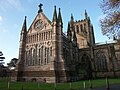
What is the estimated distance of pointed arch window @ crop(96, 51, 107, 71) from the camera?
160ft

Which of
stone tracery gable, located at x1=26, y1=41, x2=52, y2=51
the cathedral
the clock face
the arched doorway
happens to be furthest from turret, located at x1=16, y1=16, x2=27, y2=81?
the arched doorway

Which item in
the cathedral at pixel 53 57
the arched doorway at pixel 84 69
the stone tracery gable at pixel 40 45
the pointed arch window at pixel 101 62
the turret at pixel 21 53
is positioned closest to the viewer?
the cathedral at pixel 53 57

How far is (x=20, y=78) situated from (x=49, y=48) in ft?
37.9

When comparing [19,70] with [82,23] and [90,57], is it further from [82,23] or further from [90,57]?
[82,23]

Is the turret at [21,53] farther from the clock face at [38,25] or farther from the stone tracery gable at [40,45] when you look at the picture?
the clock face at [38,25]

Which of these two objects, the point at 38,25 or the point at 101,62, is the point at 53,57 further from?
the point at 101,62

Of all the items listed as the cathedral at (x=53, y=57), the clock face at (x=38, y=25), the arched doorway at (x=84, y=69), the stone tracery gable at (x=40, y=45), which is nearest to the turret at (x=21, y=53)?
the cathedral at (x=53, y=57)

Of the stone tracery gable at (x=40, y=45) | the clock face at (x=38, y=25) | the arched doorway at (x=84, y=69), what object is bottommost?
the arched doorway at (x=84, y=69)

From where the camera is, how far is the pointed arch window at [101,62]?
48875mm

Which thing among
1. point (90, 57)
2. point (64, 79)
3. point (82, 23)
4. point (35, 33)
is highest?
point (82, 23)

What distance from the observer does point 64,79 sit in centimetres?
3095

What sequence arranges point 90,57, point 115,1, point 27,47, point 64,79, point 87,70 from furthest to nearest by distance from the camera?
point 90,57 → point 87,70 → point 27,47 → point 64,79 → point 115,1

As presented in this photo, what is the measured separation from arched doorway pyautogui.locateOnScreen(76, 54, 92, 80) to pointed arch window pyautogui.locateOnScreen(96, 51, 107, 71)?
3771mm

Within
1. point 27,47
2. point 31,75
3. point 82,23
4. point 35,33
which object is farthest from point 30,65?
point 82,23
